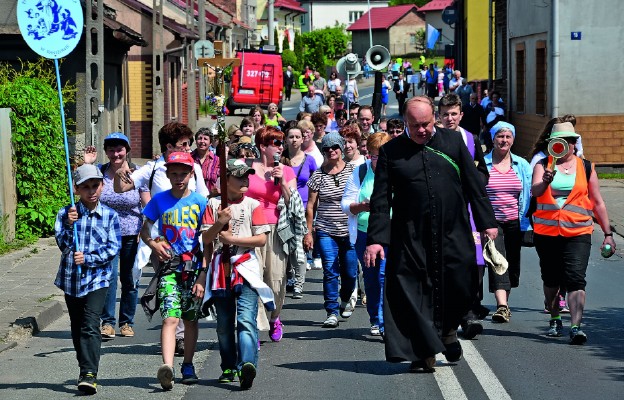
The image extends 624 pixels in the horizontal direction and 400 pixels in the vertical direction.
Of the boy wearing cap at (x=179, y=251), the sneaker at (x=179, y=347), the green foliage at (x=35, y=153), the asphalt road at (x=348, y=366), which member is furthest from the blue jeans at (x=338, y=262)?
the green foliage at (x=35, y=153)

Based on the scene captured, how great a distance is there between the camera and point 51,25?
1134cm

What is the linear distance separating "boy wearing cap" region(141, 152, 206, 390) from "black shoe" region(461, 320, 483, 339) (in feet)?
8.18

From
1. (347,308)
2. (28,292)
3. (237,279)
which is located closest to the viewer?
(237,279)

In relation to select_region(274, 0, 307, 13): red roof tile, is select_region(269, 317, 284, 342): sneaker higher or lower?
lower

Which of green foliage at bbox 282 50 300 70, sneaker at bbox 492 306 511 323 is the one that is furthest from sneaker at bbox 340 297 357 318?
green foliage at bbox 282 50 300 70

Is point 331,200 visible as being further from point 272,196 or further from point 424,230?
point 424,230

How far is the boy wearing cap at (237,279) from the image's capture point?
8070 mm

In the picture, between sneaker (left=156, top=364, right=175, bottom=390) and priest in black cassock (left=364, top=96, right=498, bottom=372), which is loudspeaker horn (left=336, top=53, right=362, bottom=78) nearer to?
priest in black cassock (left=364, top=96, right=498, bottom=372)

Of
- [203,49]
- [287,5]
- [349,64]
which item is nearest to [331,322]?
[349,64]

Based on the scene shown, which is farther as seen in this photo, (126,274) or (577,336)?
(126,274)

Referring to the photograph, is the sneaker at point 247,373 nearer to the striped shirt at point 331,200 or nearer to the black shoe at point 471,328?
the black shoe at point 471,328

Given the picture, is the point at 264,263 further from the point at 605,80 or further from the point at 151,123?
the point at 151,123

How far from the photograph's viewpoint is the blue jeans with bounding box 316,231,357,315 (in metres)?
11.0

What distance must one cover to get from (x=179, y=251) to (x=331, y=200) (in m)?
3.23
